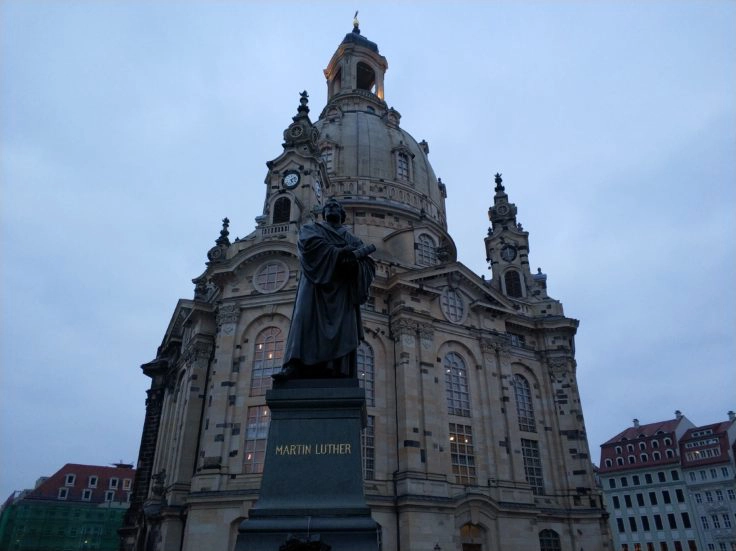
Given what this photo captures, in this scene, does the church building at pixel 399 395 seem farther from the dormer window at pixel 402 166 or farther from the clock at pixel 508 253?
the dormer window at pixel 402 166

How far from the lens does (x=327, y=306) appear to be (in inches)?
394

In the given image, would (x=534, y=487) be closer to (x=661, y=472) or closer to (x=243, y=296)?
(x=243, y=296)

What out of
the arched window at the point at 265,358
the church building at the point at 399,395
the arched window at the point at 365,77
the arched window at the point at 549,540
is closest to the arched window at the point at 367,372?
the church building at the point at 399,395

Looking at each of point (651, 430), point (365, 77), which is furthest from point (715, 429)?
point (365, 77)

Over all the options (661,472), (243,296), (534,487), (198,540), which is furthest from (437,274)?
(661,472)

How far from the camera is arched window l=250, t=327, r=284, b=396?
3158 cm

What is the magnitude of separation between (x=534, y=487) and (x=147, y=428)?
31764 millimetres

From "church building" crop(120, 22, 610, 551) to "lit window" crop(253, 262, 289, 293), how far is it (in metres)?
0.07

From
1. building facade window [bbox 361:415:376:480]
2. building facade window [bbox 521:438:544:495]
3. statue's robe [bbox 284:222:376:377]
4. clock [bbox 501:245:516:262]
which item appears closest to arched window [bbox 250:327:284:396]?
building facade window [bbox 361:415:376:480]

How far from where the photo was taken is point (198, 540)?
27.7 metres

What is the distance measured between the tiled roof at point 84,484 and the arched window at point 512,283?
2045 inches

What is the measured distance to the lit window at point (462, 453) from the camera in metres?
33.4

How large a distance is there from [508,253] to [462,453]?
68.1 feet

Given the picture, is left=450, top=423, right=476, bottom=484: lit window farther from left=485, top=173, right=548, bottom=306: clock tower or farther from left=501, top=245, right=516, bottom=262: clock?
left=501, top=245, right=516, bottom=262: clock
